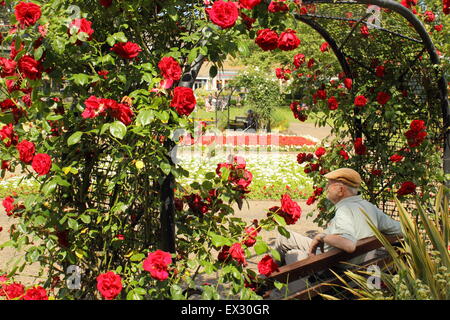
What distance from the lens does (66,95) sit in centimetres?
209

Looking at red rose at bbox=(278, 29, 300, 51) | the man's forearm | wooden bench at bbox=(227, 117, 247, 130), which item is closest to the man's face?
the man's forearm

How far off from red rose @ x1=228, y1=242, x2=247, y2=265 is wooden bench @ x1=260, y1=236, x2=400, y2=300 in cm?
31

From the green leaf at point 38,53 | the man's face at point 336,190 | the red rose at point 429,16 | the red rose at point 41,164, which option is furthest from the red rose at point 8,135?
the red rose at point 429,16

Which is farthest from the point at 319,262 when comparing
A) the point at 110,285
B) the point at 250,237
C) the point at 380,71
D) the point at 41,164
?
the point at 380,71

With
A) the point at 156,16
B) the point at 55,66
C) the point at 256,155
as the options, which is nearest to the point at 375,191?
the point at 156,16

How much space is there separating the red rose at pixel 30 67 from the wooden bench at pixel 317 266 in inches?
57.3

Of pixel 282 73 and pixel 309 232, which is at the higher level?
pixel 282 73

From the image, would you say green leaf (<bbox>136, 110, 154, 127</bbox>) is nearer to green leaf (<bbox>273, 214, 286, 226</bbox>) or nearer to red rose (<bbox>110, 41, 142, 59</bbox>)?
red rose (<bbox>110, 41, 142, 59</bbox>)

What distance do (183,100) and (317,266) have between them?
128 centimetres

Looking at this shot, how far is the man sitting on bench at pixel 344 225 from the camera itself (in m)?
2.68

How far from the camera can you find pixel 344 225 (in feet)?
8.89

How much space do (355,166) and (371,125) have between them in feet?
1.52

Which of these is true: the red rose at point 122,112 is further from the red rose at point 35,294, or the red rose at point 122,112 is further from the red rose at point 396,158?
the red rose at point 396,158

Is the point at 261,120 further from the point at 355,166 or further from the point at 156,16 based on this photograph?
the point at 156,16
